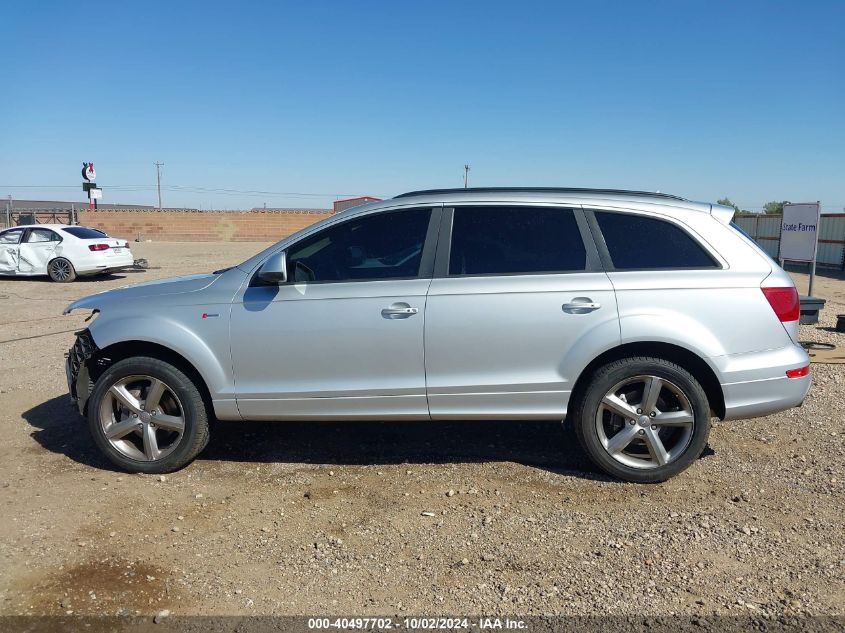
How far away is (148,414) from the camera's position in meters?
4.52

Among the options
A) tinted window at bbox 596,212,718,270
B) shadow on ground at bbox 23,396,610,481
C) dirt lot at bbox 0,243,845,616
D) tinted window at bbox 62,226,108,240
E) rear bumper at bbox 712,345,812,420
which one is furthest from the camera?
tinted window at bbox 62,226,108,240

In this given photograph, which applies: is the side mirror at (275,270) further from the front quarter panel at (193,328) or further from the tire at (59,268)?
the tire at (59,268)

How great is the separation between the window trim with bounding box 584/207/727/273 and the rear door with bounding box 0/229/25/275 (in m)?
16.1

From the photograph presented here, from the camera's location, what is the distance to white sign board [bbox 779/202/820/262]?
11.3 m

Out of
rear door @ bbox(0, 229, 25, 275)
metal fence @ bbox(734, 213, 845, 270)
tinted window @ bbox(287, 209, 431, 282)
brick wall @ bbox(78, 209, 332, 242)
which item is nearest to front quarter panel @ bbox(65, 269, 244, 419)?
tinted window @ bbox(287, 209, 431, 282)

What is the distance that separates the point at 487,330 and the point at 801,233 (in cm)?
975

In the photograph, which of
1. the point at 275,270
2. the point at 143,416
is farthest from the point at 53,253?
the point at 275,270

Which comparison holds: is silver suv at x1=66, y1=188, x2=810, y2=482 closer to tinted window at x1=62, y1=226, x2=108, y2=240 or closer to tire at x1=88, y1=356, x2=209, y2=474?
tire at x1=88, y1=356, x2=209, y2=474

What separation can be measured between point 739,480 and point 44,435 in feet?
16.9

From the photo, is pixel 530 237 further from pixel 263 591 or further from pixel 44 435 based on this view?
pixel 44 435

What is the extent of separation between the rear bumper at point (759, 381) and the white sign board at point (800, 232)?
8.31 m

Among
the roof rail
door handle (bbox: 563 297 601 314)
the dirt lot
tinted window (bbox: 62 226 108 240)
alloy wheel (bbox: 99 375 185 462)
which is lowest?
the dirt lot

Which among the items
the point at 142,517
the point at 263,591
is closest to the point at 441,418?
the point at 263,591

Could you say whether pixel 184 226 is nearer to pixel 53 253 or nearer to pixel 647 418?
pixel 53 253
